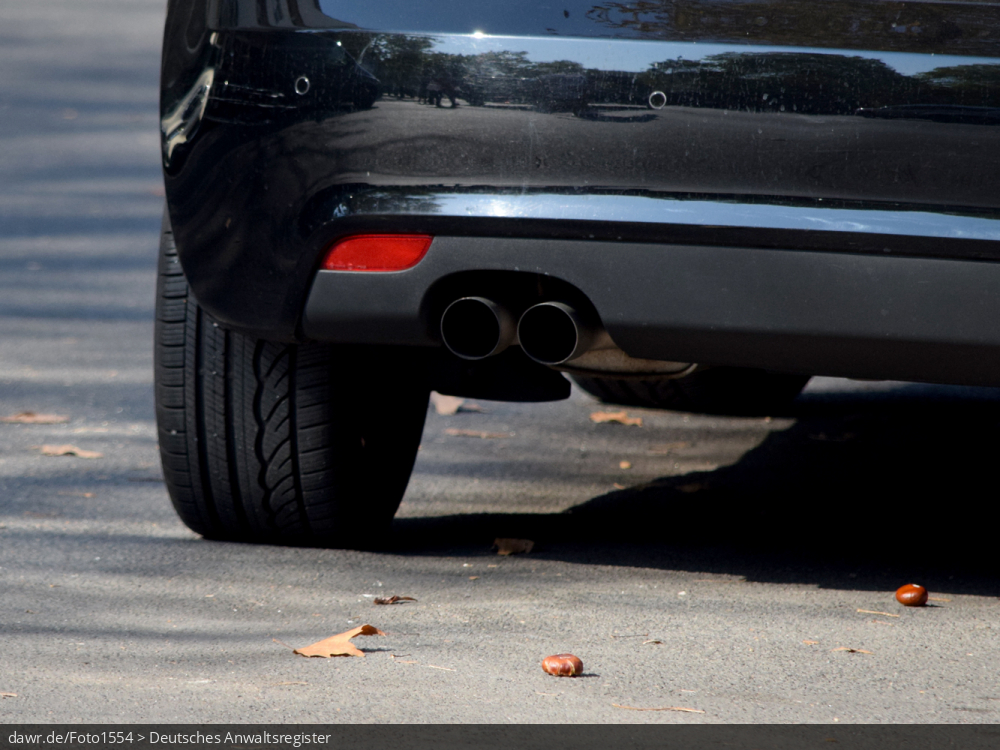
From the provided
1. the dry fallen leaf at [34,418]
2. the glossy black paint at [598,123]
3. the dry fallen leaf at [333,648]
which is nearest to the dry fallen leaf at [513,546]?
the dry fallen leaf at [333,648]

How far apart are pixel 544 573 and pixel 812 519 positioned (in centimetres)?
85

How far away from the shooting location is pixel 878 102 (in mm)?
1986

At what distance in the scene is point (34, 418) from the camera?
390cm

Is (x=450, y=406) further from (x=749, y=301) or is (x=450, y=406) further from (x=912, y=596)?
(x=749, y=301)

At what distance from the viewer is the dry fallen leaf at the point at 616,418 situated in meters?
4.25

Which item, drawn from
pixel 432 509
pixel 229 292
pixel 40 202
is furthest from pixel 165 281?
pixel 40 202

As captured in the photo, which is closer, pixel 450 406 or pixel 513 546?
pixel 513 546

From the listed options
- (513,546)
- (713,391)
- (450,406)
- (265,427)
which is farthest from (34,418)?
(713,391)

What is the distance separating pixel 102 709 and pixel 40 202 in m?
5.83

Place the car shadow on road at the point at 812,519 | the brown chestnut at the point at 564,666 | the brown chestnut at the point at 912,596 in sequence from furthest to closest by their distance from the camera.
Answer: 1. the car shadow on road at the point at 812,519
2. the brown chestnut at the point at 912,596
3. the brown chestnut at the point at 564,666

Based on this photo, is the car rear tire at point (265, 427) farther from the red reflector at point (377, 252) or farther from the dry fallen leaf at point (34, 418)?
the dry fallen leaf at point (34, 418)

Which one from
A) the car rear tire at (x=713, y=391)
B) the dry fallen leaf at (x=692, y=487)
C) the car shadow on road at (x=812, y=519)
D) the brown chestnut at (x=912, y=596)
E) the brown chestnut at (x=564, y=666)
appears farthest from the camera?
the car rear tire at (x=713, y=391)

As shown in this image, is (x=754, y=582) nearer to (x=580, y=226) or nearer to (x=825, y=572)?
(x=825, y=572)

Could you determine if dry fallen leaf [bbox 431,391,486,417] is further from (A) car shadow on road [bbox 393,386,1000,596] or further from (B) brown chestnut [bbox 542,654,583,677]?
(B) brown chestnut [bbox 542,654,583,677]
